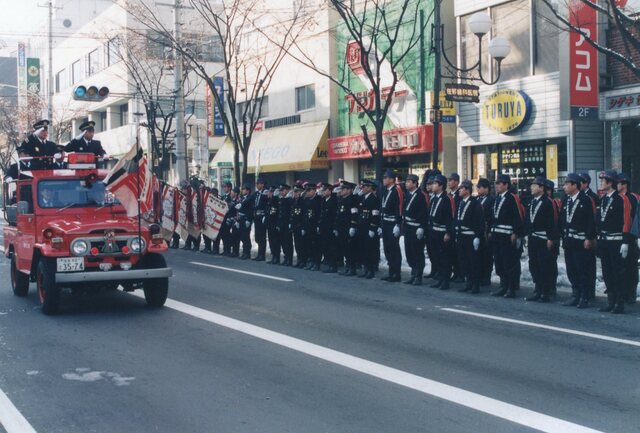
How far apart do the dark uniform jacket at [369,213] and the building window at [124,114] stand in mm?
36957

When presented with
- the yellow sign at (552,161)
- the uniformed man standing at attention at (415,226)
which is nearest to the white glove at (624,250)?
the uniformed man standing at attention at (415,226)

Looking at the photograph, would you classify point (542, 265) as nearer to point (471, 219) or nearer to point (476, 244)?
point (476, 244)

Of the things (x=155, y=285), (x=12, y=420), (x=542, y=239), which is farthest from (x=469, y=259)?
(x=12, y=420)

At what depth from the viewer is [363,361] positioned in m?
7.88

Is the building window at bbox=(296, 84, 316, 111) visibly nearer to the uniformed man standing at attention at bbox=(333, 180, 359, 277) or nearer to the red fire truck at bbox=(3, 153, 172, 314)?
the uniformed man standing at attention at bbox=(333, 180, 359, 277)

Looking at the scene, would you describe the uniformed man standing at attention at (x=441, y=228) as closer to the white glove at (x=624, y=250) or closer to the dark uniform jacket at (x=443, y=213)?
the dark uniform jacket at (x=443, y=213)

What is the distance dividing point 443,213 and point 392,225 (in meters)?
1.28

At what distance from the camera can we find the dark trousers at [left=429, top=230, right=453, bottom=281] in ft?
45.7

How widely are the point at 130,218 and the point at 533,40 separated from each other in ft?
43.6

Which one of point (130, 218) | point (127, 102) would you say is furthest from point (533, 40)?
point (127, 102)

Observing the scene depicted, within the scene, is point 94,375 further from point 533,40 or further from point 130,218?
point 533,40

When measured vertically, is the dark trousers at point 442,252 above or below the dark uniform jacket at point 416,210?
below

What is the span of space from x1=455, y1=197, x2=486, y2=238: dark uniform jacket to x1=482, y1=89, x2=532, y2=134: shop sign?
804 cm

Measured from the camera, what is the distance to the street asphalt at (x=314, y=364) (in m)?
6.03
